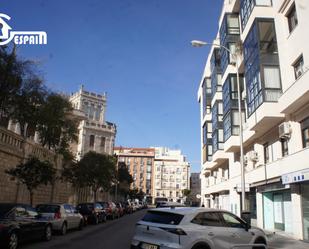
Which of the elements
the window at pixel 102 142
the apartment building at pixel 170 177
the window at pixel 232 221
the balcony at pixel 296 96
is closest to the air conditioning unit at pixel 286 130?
the balcony at pixel 296 96

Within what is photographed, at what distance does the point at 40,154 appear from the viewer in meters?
28.9

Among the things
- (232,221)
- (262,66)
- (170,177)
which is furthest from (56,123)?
(170,177)

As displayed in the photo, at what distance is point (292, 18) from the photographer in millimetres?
20047

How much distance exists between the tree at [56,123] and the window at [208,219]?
1662 cm

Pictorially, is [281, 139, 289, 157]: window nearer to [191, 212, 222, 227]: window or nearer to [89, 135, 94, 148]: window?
[191, 212, 222, 227]: window

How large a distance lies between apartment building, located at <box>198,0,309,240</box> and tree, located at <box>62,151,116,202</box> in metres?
15.1

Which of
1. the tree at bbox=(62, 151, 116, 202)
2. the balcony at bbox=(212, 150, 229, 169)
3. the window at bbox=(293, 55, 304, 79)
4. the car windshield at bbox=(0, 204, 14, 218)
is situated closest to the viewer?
the car windshield at bbox=(0, 204, 14, 218)

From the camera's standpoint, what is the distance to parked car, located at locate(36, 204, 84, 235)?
17.0m

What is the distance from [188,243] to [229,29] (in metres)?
25.8

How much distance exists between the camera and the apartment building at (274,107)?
18.0m

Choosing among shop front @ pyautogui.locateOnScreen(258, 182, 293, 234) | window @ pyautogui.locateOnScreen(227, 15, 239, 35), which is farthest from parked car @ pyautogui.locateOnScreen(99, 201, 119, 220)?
window @ pyautogui.locateOnScreen(227, 15, 239, 35)

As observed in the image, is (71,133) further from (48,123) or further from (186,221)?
(186,221)

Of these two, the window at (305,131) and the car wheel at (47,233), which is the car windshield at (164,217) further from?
the window at (305,131)

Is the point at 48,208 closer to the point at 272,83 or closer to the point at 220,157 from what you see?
the point at 272,83
